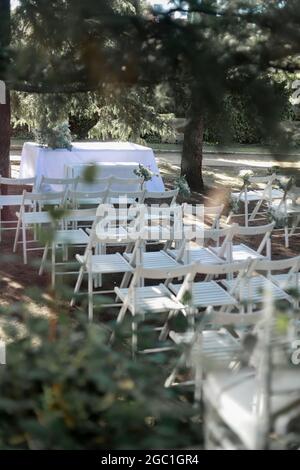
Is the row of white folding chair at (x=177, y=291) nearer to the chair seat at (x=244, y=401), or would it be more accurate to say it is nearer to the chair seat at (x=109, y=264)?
the chair seat at (x=109, y=264)

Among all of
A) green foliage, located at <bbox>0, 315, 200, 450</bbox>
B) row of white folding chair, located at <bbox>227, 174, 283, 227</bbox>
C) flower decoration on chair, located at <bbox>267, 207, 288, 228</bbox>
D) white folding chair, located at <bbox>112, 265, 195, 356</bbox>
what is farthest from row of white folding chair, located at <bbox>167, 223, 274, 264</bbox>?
green foliage, located at <bbox>0, 315, 200, 450</bbox>

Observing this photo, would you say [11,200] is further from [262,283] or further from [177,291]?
[262,283]

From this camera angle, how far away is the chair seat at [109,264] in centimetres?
587

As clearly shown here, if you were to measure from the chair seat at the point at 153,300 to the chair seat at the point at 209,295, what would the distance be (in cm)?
17

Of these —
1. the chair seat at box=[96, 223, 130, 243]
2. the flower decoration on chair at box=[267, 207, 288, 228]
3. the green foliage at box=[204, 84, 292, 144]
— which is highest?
the green foliage at box=[204, 84, 292, 144]

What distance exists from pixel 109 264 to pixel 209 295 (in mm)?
1209

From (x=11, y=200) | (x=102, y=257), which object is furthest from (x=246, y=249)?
(x=11, y=200)

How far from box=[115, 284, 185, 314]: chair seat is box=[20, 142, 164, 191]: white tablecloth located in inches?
200

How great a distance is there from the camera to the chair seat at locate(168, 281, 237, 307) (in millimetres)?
5016

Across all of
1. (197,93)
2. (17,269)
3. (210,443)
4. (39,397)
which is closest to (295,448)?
(210,443)

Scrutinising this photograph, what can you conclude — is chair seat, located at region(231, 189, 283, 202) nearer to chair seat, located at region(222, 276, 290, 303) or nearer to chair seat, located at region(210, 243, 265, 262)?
chair seat, located at region(210, 243, 265, 262)

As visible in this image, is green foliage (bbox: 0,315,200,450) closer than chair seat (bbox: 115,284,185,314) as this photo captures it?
Yes

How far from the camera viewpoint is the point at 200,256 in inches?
257

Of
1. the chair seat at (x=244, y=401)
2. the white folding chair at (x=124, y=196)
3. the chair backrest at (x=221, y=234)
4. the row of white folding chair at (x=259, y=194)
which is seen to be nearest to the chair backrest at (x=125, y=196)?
the white folding chair at (x=124, y=196)
